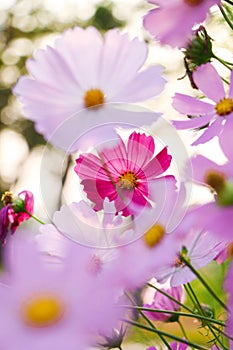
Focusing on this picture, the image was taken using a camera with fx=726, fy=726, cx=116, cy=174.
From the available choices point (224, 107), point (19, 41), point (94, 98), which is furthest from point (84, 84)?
point (19, 41)

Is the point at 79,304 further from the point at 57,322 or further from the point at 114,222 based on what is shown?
the point at 114,222

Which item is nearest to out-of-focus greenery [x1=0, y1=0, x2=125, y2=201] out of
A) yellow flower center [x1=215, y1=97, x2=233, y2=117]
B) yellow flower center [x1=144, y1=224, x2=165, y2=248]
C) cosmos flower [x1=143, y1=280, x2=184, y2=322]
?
cosmos flower [x1=143, y1=280, x2=184, y2=322]

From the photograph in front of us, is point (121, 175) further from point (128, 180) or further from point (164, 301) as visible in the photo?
point (164, 301)

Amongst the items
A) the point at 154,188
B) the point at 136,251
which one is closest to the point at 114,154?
the point at 154,188

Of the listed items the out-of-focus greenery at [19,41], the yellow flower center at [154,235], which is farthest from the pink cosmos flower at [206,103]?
the out-of-focus greenery at [19,41]

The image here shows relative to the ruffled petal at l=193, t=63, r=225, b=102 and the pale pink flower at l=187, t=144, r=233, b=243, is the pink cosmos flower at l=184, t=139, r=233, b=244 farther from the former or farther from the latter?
the ruffled petal at l=193, t=63, r=225, b=102

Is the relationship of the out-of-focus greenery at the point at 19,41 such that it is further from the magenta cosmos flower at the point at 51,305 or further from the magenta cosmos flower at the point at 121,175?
the magenta cosmos flower at the point at 51,305
